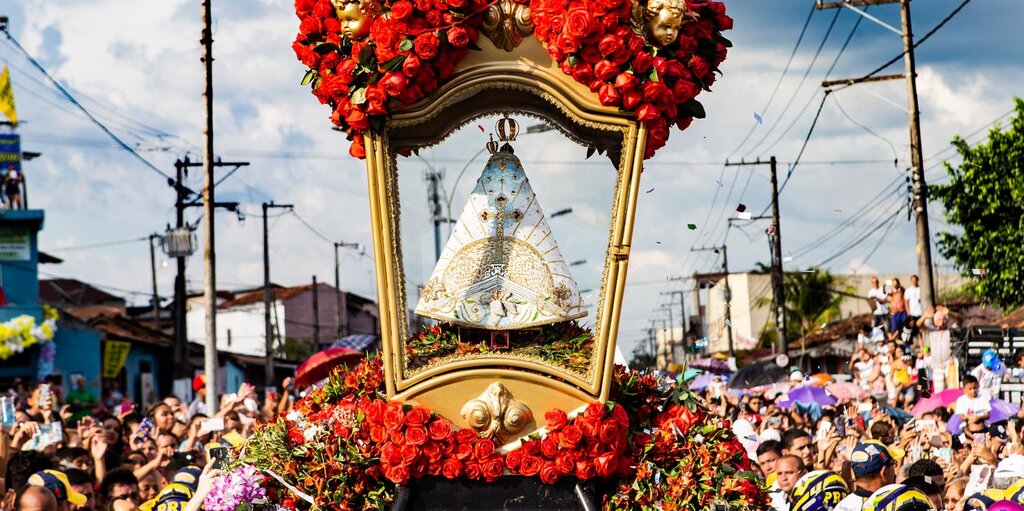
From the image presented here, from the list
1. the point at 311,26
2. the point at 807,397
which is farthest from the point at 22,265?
the point at 311,26

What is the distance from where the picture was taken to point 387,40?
6.70 m

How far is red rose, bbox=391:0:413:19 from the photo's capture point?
6672 millimetres

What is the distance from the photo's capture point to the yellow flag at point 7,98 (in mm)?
31469

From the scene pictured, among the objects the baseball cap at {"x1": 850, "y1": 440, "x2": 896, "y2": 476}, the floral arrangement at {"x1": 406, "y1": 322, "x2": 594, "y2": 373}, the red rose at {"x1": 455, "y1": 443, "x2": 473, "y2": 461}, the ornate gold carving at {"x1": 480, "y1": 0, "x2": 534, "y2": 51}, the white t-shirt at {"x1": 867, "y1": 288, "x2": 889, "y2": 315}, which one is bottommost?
the baseball cap at {"x1": 850, "y1": 440, "x2": 896, "y2": 476}

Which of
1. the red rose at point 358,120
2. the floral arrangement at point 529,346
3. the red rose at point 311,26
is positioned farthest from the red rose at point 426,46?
the floral arrangement at point 529,346

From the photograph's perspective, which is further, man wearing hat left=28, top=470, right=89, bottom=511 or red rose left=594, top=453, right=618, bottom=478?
man wearing hat left=28, top=470, right=89, bottom=511

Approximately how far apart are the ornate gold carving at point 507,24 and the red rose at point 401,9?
38cm

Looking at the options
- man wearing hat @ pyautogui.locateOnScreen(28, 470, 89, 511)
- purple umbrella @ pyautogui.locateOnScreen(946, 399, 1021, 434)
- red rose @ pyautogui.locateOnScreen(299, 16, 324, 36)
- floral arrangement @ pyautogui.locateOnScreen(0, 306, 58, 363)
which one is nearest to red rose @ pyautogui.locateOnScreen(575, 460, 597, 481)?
red rose @ pyautogui.locateOnScreen(299, 16, 324, 36)

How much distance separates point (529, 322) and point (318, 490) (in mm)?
1340

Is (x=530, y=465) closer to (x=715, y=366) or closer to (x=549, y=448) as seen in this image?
(x=549, y=448)

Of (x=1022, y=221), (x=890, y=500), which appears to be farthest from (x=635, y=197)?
(x=1022, y=221)

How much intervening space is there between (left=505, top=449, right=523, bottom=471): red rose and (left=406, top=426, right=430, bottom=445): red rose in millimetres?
408

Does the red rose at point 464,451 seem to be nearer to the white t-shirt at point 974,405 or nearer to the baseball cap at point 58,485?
the baseball cap at point 58,485

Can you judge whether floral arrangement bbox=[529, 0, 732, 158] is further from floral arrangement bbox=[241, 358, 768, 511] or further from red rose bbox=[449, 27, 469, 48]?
floral arrangement bbox=[241, 358, 768, 511]
